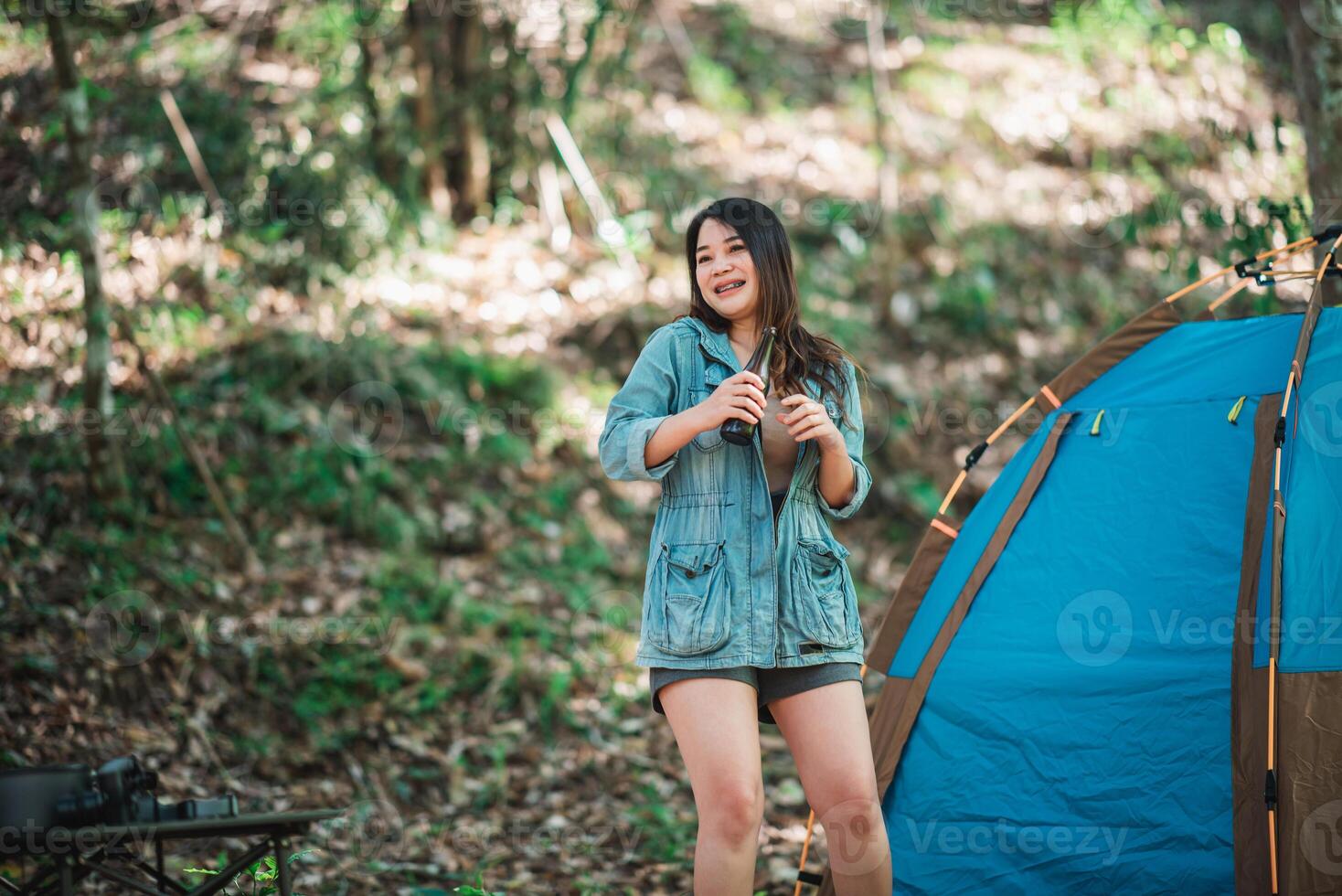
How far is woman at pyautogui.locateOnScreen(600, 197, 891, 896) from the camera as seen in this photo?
2.48m

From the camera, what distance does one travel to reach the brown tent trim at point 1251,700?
307 centimetres

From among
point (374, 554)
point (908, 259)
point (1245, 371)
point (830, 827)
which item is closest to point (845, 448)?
point (830, 827)

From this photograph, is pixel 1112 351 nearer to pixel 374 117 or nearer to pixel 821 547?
pixel 821 547

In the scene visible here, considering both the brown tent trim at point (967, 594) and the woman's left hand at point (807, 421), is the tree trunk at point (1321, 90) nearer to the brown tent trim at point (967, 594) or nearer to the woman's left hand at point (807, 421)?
the brown tent trim at point (967, 594)

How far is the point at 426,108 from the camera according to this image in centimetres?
850

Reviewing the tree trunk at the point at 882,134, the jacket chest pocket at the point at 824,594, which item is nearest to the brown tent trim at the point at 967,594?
the jacket chest pocket at the point at 824,594

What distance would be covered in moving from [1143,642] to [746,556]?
1.48m

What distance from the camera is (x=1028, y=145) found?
10.7 metres

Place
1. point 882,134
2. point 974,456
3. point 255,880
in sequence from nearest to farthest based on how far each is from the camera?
1. point 255,880
2. point 974,456
3. point 882,134

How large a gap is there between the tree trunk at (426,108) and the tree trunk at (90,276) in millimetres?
3071

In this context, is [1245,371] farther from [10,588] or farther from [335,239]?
[335,239]

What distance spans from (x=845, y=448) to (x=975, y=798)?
54.8 inches

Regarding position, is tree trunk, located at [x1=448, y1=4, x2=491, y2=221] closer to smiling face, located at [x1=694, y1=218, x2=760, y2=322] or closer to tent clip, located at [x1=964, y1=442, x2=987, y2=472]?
tent clip, located at [x1=964, y1=442, x2=987, y2=472]

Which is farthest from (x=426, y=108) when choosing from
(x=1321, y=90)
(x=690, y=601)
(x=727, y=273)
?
(x=690, y=601)
